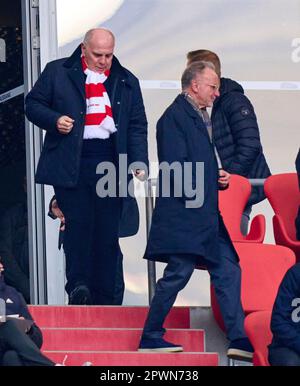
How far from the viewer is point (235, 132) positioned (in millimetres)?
13273

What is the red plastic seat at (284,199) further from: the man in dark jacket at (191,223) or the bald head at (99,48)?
the bald head at (99,48)

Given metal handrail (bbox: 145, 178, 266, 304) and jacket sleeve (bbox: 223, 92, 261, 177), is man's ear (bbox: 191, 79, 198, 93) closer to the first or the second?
metal handrail (bbox: 145, 178, 266, 304)

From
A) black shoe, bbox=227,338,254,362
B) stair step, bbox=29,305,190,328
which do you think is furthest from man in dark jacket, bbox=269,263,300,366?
stair step, bbox=29,305,190,328

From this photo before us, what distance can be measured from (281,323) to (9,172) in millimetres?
4374

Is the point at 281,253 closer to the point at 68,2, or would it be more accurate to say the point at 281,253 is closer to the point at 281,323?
the point at 281,323

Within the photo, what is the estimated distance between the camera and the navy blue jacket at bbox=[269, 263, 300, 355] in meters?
11.1

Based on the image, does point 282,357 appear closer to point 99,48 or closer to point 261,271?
point 261,271

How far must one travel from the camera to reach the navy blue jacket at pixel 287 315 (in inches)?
435

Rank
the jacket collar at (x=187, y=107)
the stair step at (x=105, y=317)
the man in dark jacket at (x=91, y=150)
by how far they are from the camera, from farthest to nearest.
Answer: the stair step at (x=105, y=317)
the man in dark jacket at (x=91, y=150)
the jacket collar at (x=187, y=107)

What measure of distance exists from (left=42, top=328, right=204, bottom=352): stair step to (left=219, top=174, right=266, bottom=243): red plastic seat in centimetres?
77

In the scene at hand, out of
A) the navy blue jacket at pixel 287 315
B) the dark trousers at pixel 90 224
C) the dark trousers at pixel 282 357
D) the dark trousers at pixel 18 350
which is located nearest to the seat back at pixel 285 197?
the dark trousers at pixel 90 224

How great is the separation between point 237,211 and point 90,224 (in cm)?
99

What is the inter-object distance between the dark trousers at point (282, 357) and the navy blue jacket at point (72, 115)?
1.75m

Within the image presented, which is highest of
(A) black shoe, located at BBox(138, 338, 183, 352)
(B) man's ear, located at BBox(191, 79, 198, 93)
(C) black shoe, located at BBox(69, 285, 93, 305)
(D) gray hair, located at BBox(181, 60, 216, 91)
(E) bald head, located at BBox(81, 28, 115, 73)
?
(E) bald head, located at BBox(81, 28, 115, 73)
